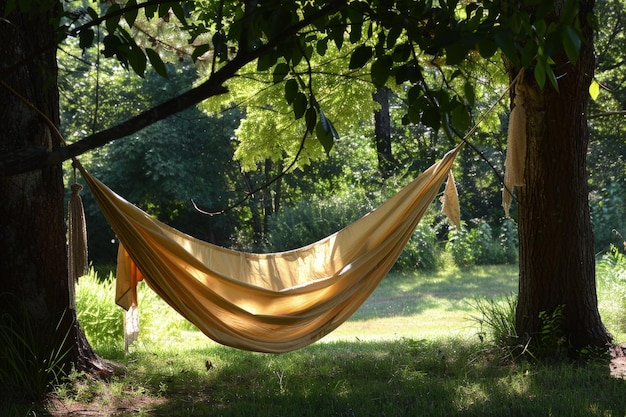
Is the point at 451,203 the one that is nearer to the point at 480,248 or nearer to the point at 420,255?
the point at 420,255

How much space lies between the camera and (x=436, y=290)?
8.55 meters

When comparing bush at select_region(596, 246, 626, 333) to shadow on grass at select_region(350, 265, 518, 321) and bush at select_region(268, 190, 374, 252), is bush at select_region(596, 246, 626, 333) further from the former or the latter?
bush at select_region(268, 190, 374, 252)

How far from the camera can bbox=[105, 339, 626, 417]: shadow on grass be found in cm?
292

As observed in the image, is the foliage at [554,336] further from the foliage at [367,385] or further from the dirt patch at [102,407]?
the dirt patch at [102,407]

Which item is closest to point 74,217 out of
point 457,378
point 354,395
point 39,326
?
point 39,326

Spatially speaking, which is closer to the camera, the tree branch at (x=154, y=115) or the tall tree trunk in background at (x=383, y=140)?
the tree branch at (x=154, y=115)

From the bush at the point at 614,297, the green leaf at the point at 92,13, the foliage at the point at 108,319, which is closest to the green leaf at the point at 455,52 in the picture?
the green leaf at the point at 92,13

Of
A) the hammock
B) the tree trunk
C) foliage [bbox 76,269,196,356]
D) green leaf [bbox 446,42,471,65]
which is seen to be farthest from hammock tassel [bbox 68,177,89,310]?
green leaf [bbox 446,42,471,65]

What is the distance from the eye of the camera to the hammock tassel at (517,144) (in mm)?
3553

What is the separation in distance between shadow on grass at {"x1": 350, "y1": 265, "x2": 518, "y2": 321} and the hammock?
362 cm

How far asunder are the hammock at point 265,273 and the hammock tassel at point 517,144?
0.30m

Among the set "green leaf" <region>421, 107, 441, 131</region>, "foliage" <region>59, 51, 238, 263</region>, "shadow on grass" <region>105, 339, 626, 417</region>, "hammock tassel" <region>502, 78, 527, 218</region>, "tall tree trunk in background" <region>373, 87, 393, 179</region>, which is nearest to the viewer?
"green leaf" <region>421, 107, 441, 131</region>

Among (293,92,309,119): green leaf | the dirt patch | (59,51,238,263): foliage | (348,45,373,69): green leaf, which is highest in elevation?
(59,51,238,263): foliage

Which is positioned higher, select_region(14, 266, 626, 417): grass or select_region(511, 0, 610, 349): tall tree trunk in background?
→ select_region(511, 0, 610, 349): tall tree trunk in background
